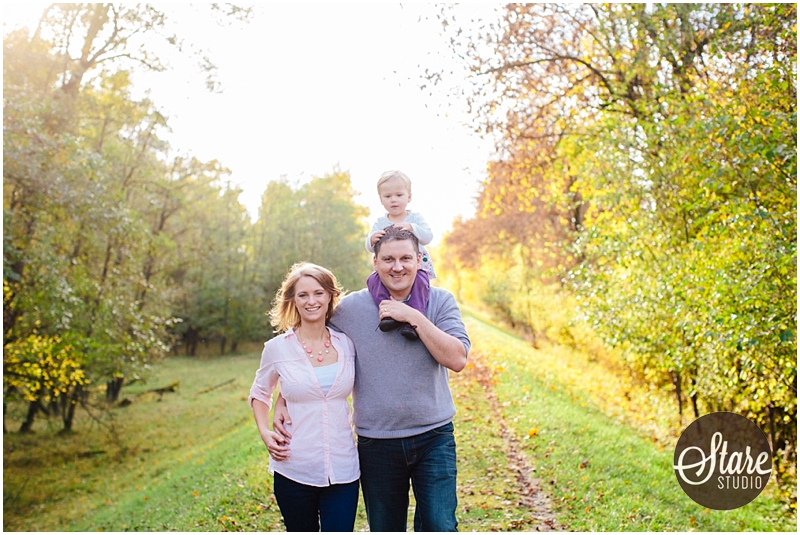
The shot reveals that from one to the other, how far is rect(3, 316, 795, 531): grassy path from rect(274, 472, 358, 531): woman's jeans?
130 inches

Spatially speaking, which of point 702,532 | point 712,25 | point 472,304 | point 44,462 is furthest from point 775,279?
point 472,304

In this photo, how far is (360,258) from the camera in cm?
2945

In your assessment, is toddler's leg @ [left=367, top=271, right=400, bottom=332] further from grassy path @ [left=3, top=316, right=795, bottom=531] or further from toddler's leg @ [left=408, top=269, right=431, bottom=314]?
grassy path @ [left=3, top=316, right=795, bottom=531]

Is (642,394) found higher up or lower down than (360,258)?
lower down

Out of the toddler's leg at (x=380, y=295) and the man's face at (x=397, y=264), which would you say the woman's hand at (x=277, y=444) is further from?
the man's face at (x=397, y=264)

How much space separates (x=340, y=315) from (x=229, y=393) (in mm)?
20016

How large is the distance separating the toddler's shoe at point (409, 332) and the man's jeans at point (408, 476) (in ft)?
1.62

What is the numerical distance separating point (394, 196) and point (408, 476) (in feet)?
6.08

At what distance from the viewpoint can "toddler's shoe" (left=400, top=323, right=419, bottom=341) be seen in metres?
3.12

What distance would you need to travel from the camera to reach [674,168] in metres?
7.27

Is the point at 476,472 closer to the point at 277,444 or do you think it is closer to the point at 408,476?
the point at 408,476

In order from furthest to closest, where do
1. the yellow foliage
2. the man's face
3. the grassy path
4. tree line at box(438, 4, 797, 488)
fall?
the yellow foliage
the grassy path
tree line at box(438, 4, 797, 488)
the man's face

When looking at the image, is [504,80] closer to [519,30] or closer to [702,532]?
[519,30]
